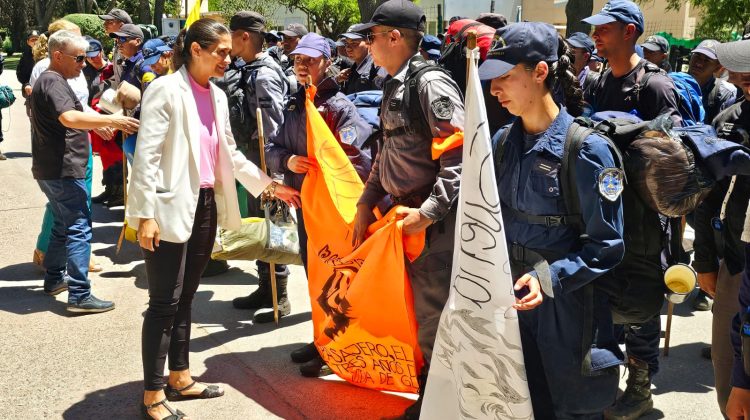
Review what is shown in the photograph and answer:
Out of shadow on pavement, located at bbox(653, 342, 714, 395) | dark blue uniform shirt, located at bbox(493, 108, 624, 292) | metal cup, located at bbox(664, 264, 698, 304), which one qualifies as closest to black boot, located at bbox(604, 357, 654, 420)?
shadow on pavement, located at bbox(653, 342, 714, 395)

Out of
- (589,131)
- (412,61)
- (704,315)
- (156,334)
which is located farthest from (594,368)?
(704,315)

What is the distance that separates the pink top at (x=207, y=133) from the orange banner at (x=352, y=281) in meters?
0.60

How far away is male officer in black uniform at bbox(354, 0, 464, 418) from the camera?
3535 mm

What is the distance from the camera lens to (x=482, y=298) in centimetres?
267

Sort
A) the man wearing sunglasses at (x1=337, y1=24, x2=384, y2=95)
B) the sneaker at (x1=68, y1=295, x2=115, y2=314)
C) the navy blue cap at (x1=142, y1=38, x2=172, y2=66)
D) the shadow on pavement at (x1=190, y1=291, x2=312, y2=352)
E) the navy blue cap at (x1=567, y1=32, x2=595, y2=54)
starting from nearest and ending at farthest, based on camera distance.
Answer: the shadow on pavement at (x1=190, y1=291, x2=312, y2=352)
the sneaker at (x1=68, y1=295, x2=115, y2=314)
the man wearing sunglasses at (x1=337, y1=24, x2=384, y2=95)
the navy blue cap at (x1=567, y1=32, x2=595, y2=54)
the navy blue cap at (x1=142, y1=38, x2=172, y2=66)

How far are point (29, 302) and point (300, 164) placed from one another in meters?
3.10

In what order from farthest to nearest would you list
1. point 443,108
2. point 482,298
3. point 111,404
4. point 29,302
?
1. point 29,302
2. point 111,404
3. point 443,108
4. point 482,298

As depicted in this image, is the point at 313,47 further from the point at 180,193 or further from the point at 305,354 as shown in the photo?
the point at 305,354

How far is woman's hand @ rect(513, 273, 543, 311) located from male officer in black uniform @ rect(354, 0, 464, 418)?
3.20 feet

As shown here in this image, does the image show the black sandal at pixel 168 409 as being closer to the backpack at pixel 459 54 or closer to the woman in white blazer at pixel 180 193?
the woman in white blazer at pixel 180 193

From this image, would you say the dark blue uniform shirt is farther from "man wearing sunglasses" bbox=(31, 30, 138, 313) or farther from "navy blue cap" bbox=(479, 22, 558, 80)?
"man wearing sunglasses" bbox=(31, 30, 138, 313)

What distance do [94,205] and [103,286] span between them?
11.6 ft

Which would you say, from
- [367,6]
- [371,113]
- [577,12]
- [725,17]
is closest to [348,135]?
[371,113]

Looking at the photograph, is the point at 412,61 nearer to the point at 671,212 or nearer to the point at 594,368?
the point at 671,212
